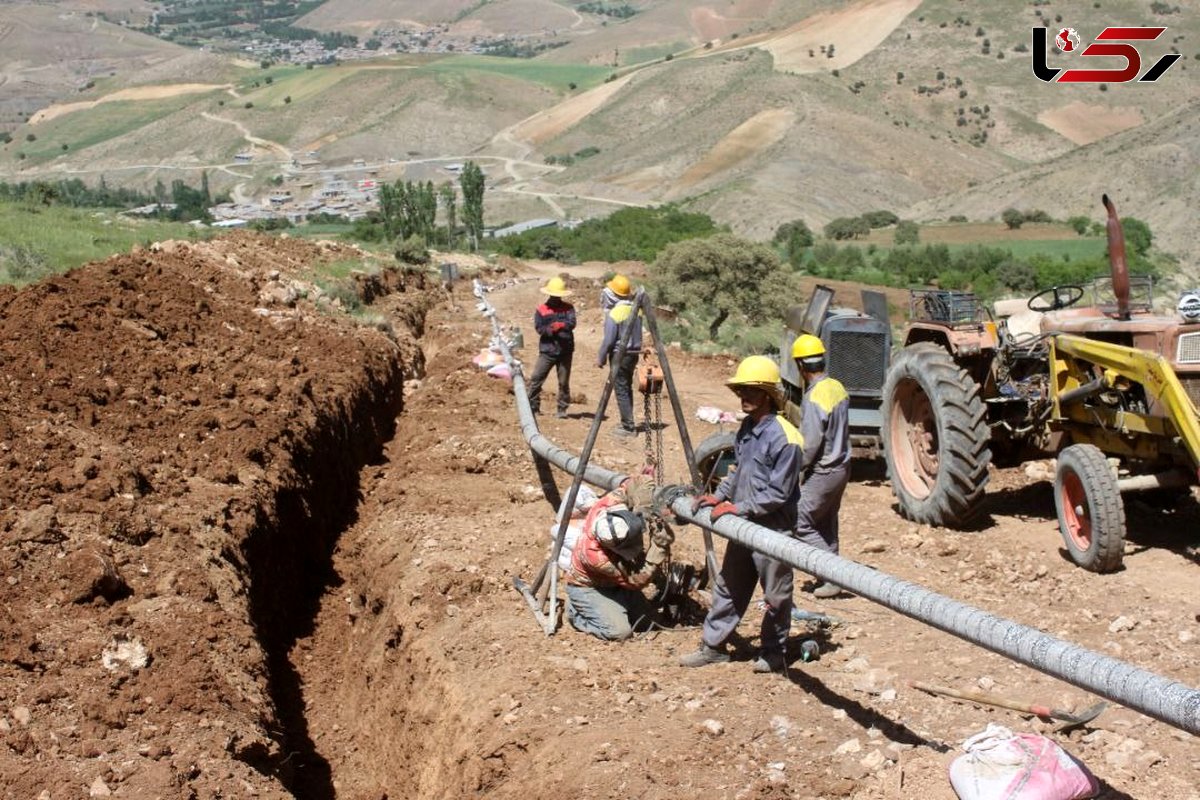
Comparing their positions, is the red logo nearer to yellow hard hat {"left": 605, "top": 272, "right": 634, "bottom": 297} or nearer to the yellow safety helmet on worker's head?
yellow hard hat {"left": 605, "top": 272, "right": 634, "bottom": 297}

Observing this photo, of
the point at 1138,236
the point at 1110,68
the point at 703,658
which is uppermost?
the point at 1110,68

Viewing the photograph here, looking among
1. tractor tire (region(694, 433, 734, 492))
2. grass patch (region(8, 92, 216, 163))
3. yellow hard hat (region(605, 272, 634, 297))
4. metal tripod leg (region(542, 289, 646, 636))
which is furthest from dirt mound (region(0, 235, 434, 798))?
grass patch (region(8, 92, 216, 163))

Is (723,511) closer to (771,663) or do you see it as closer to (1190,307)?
(771,663)

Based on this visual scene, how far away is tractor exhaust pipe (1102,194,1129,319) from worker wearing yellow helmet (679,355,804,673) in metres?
3.96

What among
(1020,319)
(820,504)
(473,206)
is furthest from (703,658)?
(473,206)

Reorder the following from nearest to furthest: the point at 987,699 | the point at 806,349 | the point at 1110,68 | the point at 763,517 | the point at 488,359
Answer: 1. the point at 987,699
2. the point at 763,517
3. the point at 806,349
4. the point at 488,359
5. the point at 1110,68

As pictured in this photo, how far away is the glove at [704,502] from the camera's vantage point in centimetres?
753

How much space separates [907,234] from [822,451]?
6167 cm

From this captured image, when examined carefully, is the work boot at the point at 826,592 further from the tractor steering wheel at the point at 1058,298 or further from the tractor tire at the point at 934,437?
the tractor steering wheel at the point at 1058,298

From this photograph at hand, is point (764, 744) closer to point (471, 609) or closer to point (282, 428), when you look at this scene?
point (471, 609)

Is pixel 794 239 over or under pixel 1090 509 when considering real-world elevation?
under

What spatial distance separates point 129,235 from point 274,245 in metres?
2.46

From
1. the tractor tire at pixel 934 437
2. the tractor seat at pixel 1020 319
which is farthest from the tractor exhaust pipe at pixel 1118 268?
the tractor tire at pixel 934 437

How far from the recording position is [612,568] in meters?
8.07
